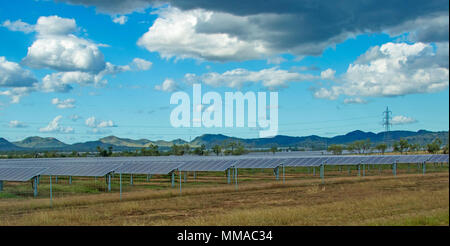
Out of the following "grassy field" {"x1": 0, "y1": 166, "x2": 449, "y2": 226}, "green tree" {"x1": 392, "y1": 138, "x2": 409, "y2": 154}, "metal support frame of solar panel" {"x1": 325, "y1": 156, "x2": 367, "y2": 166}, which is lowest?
"grassy field" {"x1": 0, "y1": 166, "x2": 449, "y2": 226}

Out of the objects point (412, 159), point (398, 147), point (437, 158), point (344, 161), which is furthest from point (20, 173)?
point (398, 147)

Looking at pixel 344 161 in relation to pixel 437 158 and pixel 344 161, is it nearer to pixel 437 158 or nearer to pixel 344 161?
pixel 344 161

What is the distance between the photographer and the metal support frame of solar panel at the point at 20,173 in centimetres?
3121

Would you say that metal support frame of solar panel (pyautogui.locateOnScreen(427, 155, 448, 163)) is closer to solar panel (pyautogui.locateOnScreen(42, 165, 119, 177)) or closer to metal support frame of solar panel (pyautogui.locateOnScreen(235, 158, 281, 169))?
metal support frame of solar panel (pyautogui.locateOnScreen(235, 158, 281, 169))

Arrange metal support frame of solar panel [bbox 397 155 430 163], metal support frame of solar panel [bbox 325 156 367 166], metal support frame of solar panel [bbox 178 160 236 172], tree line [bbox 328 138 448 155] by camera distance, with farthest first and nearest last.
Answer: tree line [bbox 328 138 448 155] → metal support frame of solar panel [bbox 397 155 430 163] → metal support frame of solar panel [bbox 325 156 367 166] → metal support frame of solar panel [bbox 178 160 236 172]

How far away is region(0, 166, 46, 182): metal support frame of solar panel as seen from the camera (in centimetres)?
3121

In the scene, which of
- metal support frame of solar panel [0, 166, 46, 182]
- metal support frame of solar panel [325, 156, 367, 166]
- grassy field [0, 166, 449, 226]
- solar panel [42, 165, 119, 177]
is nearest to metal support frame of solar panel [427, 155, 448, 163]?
metal support frame of solar panel [325, 156, 367, 166]

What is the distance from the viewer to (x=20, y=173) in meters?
32.8

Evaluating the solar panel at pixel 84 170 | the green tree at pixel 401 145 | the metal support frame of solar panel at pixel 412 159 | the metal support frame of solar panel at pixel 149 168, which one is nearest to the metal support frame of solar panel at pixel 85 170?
the solar panel at pixel 84 170
